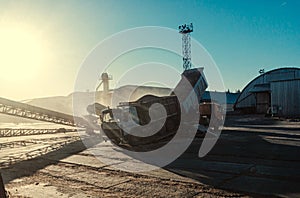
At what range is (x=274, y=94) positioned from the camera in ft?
128

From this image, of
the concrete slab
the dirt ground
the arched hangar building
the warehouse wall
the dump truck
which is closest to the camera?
the concrete slab

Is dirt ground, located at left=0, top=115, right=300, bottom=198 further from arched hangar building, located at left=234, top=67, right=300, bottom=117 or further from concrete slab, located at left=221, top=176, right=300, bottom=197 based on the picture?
arched hangar building, located at left=234, top=67, right=300, bottom=117

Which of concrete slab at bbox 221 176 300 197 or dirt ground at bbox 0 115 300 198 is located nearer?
concrete slab at bbox 221 176 300 197

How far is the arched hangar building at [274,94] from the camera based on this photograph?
123 ft

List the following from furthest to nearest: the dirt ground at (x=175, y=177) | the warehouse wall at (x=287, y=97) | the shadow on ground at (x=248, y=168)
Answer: the warehouse wall at (x=287, y=97) < the shadow on ground at (x=248, y=168) < the dirt ground at (x=175, y=177)

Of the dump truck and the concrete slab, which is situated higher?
the dump truck

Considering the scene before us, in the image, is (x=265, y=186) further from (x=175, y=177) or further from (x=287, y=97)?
(x=287, y=97)

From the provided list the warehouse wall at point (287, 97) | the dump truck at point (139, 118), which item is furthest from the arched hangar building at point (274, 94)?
the dump truck at point (139, 118)

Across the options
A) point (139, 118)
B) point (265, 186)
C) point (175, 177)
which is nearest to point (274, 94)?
point (139, 118)

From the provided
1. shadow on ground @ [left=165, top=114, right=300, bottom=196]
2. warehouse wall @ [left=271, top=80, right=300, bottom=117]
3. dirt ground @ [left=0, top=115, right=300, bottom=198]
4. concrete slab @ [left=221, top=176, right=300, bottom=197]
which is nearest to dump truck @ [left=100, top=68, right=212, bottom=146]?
shadow on ground @ [left=165, top=114, right=300, bottom=196]

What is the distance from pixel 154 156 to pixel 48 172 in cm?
407

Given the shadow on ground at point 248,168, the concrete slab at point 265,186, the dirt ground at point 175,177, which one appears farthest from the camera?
the shadow on ground at point 248,168

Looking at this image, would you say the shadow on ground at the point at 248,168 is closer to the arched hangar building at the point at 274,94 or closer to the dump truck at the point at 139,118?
the dump truck at the point at 139,118

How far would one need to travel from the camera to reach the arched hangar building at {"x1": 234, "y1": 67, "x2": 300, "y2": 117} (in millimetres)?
37500
